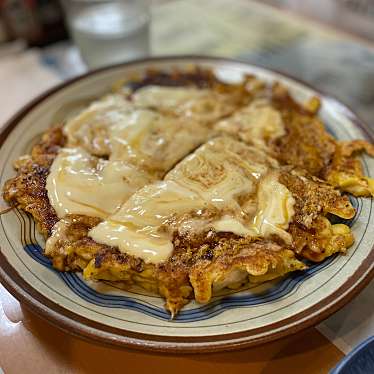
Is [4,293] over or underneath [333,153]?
underneath

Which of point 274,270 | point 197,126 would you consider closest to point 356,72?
point 197,126

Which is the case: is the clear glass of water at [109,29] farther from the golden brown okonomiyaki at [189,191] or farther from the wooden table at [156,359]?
the wooden table at [156,359]

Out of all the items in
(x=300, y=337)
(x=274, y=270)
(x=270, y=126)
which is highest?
(x=270, y=126)

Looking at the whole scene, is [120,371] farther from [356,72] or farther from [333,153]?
[356,72]

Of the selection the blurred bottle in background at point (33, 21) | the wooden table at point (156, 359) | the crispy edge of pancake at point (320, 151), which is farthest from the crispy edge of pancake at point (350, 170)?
the blurred bottle in background at point (33, 21)

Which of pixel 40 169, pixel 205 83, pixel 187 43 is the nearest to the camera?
pixel 40 169

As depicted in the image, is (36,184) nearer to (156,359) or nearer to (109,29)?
(156,359)

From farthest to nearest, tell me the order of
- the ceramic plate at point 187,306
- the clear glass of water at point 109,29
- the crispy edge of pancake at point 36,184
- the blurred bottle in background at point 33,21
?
the blurred bottle in background at point 33,21 < the clear glass of water at point 109,29 < the crispy edge of pancake at point 36,184 < the ceramic plate at point 187,306

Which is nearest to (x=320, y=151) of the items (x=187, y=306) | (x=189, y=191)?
(x=189, y=191)
